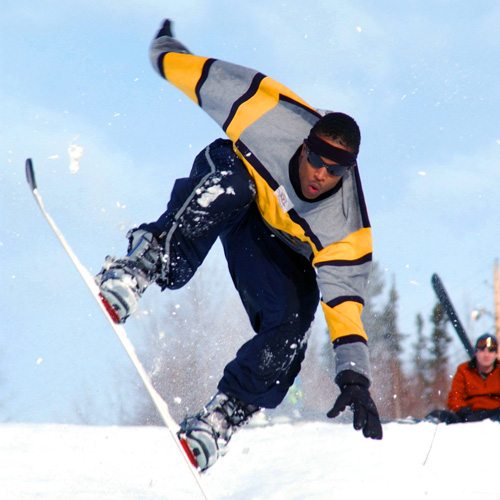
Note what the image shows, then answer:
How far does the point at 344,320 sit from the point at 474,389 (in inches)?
132

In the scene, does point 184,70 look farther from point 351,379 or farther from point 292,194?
point 351,379

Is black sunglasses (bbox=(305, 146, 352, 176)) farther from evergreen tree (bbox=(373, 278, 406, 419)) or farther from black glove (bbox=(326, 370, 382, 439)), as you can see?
evergreen tree (bbox=(373, 278, 406, 419))

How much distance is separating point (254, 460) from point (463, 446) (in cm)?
145

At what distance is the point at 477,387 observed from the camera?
5273 millimetres

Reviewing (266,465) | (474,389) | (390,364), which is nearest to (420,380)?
(390,364)

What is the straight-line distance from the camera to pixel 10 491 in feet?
9.29

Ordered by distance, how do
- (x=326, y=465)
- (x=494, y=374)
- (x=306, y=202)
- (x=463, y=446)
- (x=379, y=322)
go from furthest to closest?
(x=379, y=322) → (x=494, y=374) → (x=463, y=446) → (x=326, y=465) → (x=306, y=202)

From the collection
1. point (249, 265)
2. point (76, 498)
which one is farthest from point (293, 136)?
point (76, 498)

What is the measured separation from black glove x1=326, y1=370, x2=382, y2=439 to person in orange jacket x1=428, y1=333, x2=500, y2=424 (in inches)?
126

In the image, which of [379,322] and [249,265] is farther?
[379,322]

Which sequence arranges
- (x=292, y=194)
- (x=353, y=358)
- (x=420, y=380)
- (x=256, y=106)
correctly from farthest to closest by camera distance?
1. (x=420, y=380)
2. (x=256, y=106)
3. (x=292, y=194)
4. (x=353, y=358)

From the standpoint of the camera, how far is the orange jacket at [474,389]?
5.21m

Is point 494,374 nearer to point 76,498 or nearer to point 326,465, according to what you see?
point 326,465

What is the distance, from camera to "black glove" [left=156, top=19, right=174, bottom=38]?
3326mm
